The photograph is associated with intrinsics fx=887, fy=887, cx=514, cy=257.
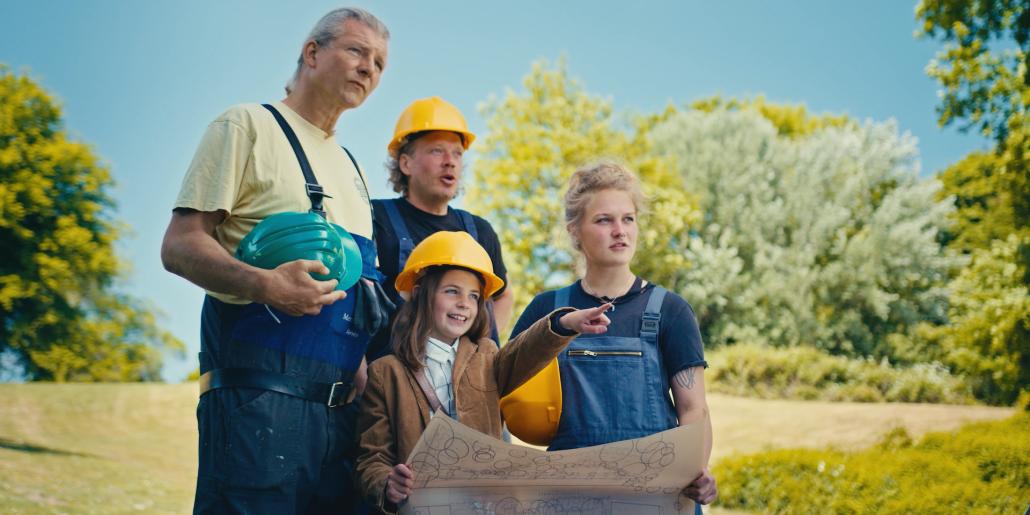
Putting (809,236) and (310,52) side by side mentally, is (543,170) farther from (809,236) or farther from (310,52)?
(310,52)

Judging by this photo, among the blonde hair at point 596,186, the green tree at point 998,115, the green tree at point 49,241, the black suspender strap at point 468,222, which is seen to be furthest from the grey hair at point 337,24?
the green tree at point 49,241

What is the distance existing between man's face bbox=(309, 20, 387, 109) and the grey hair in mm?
14

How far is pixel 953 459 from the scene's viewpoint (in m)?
8.55

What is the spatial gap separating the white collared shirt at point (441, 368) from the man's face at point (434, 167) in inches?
47.1

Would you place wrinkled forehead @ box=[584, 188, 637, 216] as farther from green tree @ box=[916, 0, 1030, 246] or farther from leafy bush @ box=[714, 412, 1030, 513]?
green tree @ box=[916, 0, 1030, 246]

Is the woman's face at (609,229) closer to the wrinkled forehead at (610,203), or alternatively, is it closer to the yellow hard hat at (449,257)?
the wrinkled forehead at (610,203)

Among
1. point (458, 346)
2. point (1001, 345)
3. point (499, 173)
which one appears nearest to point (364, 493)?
point (458, 346)

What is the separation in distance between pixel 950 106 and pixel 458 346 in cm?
1156

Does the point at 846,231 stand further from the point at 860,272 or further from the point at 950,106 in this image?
the point at 950,106

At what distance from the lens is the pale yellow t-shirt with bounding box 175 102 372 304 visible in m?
2.36

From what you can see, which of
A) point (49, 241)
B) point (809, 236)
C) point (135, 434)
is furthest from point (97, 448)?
point (809, 236)

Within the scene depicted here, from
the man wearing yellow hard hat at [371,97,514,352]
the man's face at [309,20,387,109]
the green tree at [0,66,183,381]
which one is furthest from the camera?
the green tree at [0,66,183,381]

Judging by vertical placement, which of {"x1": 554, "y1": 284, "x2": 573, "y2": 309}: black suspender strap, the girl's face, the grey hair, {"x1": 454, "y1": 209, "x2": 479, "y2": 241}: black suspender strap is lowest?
the girl's face

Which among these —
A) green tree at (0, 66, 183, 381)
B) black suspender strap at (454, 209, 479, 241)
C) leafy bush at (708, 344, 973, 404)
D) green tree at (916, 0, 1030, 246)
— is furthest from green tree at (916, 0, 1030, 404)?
green tree at (0, 66, 183, 381)
